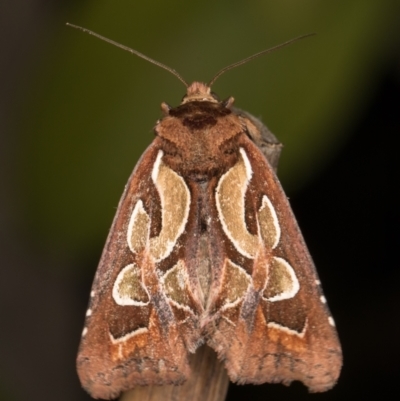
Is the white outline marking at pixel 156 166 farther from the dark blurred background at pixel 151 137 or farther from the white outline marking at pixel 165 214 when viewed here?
the dark blurred background at pixel 151 137

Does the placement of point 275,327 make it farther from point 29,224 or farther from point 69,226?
point 29,224

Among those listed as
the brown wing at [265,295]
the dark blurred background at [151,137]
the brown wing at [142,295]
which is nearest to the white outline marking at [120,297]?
the brown wing at [142,295]

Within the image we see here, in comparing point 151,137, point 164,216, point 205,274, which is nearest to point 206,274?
point 205,274

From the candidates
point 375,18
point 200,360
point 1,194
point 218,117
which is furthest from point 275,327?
point 1,194

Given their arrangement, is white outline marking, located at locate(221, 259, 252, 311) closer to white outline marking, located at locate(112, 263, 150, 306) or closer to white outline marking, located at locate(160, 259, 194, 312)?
white outline marking, located at locate(160, 259, 194, 312)

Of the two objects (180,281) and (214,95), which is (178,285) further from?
(214,95)

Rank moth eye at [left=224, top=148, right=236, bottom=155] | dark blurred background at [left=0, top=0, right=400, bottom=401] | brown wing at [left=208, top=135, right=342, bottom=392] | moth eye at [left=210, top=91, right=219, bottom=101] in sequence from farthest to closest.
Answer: dark blurred background at [left=0, top=0, right=400, bottom=401]
moth eye at [left=210, top=91, right=219, bottom=101]
moth eye at [left=224, top=148, right=236, bottom=155]
brown wing at [left=208, top=135, right=342, bottom=392]

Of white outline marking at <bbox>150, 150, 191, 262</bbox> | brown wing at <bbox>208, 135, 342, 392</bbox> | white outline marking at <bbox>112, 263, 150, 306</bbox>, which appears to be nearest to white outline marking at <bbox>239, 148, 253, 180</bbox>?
brown wing at <bbox>208, 135, 342, 392</bbox>
